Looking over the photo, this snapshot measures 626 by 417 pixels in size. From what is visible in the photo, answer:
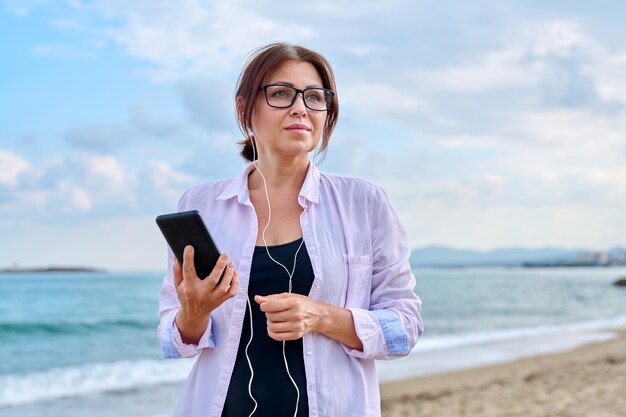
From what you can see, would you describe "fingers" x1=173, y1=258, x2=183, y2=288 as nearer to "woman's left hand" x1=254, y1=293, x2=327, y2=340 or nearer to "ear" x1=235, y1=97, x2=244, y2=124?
"woman's left hand" x1=254, y1=293, x2=327, y2=340

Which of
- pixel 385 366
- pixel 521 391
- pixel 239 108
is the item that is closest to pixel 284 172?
pixel 239 108

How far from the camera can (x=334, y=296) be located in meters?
1.88

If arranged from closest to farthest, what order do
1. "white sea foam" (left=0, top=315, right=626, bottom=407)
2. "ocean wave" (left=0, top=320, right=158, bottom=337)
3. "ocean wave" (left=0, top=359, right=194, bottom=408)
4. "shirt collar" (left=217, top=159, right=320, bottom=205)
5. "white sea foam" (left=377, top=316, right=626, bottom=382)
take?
"shirt collar" (left=217, top=159, right=320, bottom=205), "ocean wave" (left=0, top=359, right=194, bottom=408), "white sea foam" (left=0, top=315, right=626, bottom=407), "white sea foam" (left=377, top=316, right=626, bottom=382), "ocean wave" (left=0, top=320, right=158, bottom=337)

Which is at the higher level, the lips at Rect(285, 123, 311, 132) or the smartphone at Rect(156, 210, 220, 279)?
the lips at Rect(285, 123, 311, 132)

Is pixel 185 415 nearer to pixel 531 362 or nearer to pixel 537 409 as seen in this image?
pixel 537 409

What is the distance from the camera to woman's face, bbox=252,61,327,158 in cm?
190

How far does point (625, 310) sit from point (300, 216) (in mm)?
26954

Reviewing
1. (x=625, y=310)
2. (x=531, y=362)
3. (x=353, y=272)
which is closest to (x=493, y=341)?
(x=531, y=362)

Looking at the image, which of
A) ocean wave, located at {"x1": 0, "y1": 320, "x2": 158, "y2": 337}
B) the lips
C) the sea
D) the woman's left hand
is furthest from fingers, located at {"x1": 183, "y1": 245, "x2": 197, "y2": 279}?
ocean wave, located at {"x1": 0, "y1": 320, "x2": 158, "y2": 337}

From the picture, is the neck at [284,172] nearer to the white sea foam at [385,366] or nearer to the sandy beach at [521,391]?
the sandy beach at [521,391]

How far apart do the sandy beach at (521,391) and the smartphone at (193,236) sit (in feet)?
20.4

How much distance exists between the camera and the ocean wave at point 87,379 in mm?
10008

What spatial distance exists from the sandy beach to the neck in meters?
5.95

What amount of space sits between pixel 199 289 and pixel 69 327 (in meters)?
21.3
